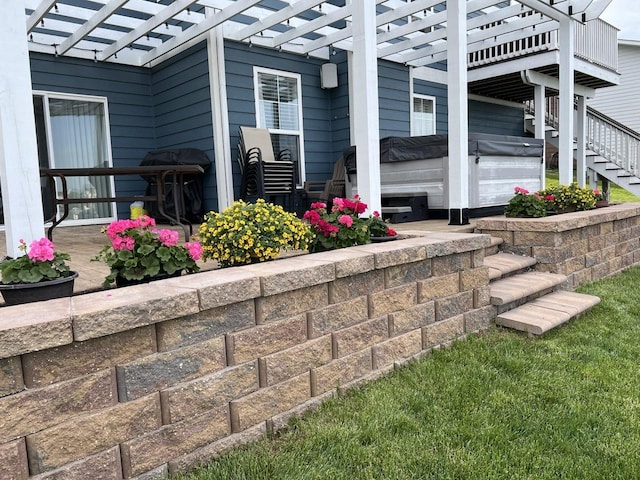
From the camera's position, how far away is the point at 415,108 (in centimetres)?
843

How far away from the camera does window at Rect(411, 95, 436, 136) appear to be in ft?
27.5

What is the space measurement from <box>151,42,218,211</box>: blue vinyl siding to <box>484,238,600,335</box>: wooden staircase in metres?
3.79

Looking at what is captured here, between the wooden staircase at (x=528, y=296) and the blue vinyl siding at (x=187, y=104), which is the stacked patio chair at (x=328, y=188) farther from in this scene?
the wooden staircase at (x=528, y=296)

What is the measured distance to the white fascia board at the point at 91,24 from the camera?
192 inches

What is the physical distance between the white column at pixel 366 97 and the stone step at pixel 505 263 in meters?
0.92

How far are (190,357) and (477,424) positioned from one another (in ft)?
3.63

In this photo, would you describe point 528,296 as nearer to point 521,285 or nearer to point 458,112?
point 521,285

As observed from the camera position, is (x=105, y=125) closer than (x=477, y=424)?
No

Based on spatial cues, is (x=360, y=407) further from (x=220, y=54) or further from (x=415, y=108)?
(x=415, y=108)

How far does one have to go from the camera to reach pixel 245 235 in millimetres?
2307

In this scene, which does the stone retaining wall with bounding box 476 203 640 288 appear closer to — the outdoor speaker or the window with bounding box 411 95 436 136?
the outdoor speaker

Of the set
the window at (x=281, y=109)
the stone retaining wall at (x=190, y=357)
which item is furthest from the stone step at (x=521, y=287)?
the window at (x=281, y=109)

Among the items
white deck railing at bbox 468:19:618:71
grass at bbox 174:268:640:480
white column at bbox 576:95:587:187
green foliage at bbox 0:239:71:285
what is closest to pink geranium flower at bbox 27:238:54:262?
green foliage at bbox 0:239:71:285

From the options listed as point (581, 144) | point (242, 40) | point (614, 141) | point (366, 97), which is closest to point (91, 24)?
point (242, 40)
